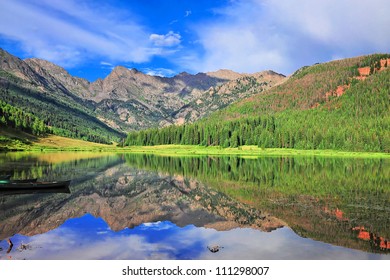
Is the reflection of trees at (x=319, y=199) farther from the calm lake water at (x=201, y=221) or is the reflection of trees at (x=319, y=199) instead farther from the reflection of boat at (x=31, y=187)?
the reflection of boat at (x=31, y=187)

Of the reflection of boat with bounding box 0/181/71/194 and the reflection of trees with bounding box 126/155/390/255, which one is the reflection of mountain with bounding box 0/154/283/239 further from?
the reflection of trees with bounding box 126/155/390/255

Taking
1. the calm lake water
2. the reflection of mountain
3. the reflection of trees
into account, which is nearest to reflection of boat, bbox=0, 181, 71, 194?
the calm lake water

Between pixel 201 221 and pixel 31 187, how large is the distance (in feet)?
88.0

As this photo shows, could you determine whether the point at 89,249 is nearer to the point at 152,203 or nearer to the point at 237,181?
the point at 152,203

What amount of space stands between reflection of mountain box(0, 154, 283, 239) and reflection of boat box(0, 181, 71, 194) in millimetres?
2128

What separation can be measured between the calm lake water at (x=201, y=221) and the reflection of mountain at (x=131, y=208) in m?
0.11

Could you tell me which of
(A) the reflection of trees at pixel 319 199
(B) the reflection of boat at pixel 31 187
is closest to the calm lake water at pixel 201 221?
(A) the reflection of trees at pixel 319 199

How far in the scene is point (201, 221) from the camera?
119 ft

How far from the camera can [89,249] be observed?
2594 centimetres

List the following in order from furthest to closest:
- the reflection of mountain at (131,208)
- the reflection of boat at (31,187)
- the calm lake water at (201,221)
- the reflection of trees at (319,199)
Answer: the reflection of boat at (31,187) → the reflection of mountain at (131,208) → the reflection of trees at (319,199) → the calm lake water at (201,221)

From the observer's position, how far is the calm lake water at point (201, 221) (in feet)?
84.1

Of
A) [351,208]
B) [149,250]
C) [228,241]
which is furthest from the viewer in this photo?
[351,208]
